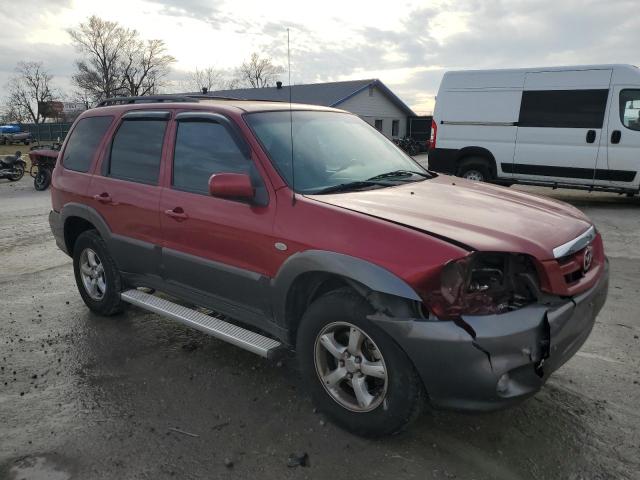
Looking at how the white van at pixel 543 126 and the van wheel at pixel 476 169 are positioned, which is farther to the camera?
the van wheel at pixel 476 169

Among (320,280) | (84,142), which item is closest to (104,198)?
(84,142)

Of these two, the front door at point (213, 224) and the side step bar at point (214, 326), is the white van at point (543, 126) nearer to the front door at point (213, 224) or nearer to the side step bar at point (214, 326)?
the front door at point (213, 224)

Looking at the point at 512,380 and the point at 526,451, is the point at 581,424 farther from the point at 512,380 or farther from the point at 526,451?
the point at 512,380

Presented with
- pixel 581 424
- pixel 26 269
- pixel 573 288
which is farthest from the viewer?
pixel 26 269

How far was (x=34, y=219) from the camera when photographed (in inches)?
398

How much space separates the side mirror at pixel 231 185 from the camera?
300 centimetres

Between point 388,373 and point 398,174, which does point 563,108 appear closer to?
point 398,174

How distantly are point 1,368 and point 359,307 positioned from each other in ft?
9.43

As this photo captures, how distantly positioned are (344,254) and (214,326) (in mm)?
1244

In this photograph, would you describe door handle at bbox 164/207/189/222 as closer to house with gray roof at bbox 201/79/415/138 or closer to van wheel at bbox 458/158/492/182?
van wheel at bbox 458/158/492/182

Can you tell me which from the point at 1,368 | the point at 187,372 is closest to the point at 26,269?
the point at 1,368

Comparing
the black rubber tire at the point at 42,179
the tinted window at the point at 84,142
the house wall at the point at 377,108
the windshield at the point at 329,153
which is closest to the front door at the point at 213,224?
the windshield at the point at 329,153

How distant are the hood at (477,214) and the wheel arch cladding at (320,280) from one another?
0.30 m

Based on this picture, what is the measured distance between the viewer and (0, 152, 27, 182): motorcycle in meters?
17.3
